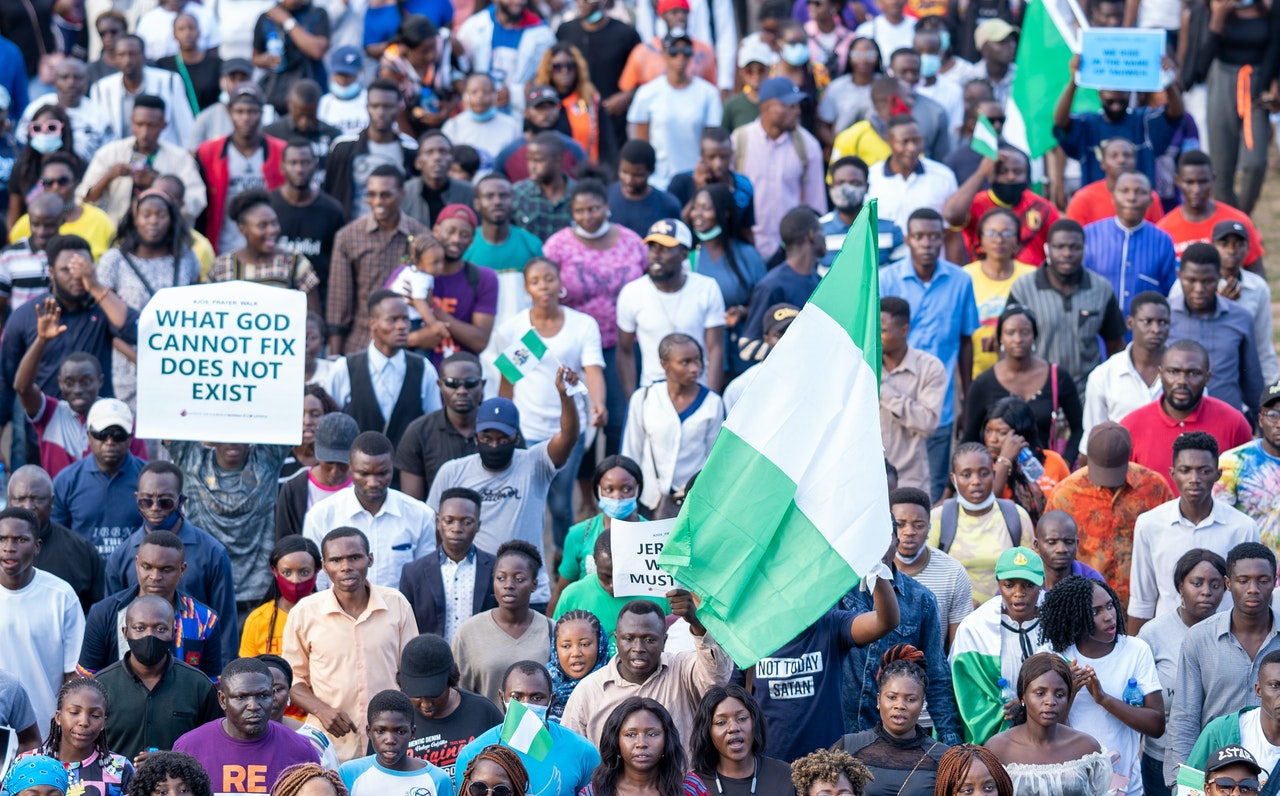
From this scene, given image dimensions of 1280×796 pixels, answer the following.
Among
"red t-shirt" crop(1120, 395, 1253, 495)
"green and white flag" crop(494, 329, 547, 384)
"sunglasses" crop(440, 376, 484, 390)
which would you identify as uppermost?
"green and white flag" crop(494, 329, 547, 384)

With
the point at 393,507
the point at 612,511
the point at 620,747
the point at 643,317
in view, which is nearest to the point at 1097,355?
the point at 643,317

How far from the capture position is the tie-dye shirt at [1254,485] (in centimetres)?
1195

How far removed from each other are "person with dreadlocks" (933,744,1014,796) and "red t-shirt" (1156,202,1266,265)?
7.15m

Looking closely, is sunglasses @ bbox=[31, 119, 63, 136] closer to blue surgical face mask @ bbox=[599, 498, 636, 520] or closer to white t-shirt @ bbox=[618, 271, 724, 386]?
white t-shirt @ bbox=[618, 271, 724, 386]

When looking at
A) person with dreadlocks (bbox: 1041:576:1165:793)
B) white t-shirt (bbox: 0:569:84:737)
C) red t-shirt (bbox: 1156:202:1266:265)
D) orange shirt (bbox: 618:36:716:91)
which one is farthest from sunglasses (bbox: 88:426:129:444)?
red t-shirt (bbox: 1156:202:1266:265)

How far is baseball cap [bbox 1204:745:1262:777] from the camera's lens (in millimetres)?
9344

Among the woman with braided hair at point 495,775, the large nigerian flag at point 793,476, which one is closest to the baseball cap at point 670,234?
the large nigerian flag at point 793,476

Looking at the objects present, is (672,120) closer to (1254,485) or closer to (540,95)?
(540,95)

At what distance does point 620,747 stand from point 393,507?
9.55ft

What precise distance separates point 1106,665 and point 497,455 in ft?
12.7

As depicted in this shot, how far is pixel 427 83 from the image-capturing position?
17.5 m

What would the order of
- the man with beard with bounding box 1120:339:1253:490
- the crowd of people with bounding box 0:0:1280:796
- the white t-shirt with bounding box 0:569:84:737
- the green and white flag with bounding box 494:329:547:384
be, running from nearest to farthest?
Answer: 1. the crowd of people with bounding box 0:0:1280:796
2. the white t-shirt with bounding box 0:569:84:737
3. the man with beard with bounding box 1120:339:1253:490
4. the green and white flag with bounding box 494:329:547:384

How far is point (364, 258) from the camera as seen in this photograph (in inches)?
580

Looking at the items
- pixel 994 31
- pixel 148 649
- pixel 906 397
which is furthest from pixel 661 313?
pixel 994 31
